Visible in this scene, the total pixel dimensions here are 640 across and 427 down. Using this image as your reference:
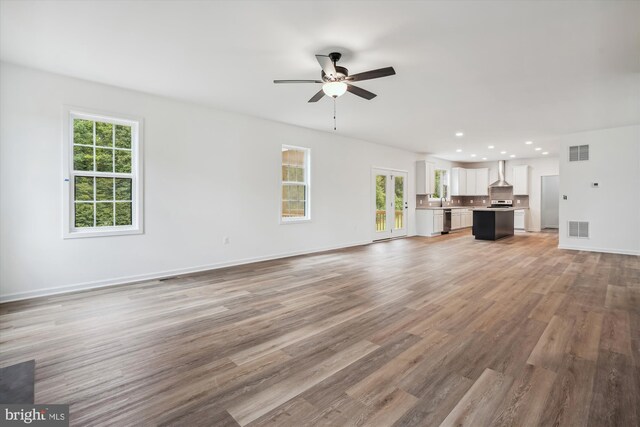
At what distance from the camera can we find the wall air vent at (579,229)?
23.0 ft

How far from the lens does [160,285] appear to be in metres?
4.37

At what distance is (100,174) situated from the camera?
169 inches

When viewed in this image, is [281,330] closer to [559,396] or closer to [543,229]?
[559,396]

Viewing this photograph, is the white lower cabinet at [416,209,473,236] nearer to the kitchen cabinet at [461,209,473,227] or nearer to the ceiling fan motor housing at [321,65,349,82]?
the kitchen cabinet at [461,209,473,227]

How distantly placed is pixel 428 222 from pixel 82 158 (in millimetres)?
9285

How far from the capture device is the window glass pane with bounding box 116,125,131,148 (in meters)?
4.52

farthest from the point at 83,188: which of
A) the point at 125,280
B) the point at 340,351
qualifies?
the point at 340,351

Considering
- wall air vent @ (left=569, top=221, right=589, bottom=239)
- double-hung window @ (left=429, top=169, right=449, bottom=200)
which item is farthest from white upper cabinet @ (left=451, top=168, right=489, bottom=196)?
wall air vent @ (left=569, top=221, right=589, bottom=239)

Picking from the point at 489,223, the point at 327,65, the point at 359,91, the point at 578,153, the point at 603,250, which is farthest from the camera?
the point at 489,223

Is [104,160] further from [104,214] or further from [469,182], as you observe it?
[469,182]

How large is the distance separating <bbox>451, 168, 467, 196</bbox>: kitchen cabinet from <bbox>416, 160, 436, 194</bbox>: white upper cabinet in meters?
2.25

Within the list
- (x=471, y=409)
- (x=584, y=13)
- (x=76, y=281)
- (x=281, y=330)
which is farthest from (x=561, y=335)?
(x=76, y=281)

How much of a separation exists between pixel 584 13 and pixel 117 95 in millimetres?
5480

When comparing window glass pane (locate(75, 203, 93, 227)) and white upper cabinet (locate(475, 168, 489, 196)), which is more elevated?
white upper cabinet (locate(475, 168, 489, 196))
